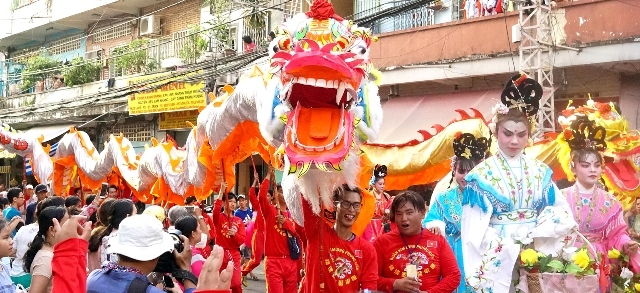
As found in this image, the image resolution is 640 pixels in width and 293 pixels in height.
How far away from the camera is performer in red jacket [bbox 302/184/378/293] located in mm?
4668

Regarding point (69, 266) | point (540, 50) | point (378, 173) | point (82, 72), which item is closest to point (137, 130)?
point (82, 72)

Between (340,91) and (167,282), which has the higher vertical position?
(340,91)

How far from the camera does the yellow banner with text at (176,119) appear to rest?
19125 mm

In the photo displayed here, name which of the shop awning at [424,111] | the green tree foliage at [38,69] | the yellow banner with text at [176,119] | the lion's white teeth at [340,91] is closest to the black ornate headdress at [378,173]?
the lion's white teeth at [340,91]

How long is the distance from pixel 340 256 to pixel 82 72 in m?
20.6

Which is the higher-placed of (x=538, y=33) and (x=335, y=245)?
(x=538, y=33)

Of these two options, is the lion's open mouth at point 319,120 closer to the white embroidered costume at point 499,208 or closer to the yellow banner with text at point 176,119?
the white embroidered costume at point 499,208

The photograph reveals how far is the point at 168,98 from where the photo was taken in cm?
1902

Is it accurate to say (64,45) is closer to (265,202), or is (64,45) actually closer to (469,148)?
(265,202)

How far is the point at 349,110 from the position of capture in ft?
14.8

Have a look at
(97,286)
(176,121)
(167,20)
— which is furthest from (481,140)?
(167,20)

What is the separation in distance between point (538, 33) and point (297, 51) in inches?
295

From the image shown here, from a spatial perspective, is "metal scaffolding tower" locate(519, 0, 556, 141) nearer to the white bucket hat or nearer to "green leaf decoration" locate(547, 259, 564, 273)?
"green leaf decoration" locate(547, 259, 564, 273)

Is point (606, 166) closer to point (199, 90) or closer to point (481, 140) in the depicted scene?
point (481, 140)
